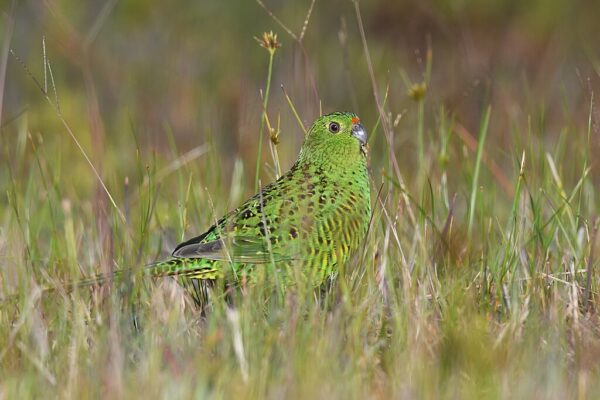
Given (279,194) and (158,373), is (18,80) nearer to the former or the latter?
(279,194)

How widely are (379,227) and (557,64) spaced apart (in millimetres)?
6478

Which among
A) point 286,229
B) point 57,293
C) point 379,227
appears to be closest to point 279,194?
point 286,229

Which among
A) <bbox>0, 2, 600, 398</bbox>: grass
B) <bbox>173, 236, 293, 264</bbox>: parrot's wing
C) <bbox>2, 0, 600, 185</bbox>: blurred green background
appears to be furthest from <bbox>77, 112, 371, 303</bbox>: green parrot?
<bbox>2, 0, 600, 185</bbox>: blurred green background

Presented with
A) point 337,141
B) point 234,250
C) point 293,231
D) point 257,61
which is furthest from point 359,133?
point 257,61

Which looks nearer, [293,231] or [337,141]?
[293,231]

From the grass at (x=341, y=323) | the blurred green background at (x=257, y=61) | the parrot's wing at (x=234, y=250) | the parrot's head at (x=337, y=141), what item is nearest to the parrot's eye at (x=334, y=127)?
the parrot's head at (x=337, y=141)

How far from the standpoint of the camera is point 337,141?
4629mm

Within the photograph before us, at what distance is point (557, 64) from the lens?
35.3ft

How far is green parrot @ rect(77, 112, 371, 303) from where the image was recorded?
165 inches

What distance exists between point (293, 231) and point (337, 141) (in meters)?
0.53

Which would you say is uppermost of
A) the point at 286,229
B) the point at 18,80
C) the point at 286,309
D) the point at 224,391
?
the point at 18,80

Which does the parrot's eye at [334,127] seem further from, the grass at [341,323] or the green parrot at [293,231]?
the grass at [341,323]

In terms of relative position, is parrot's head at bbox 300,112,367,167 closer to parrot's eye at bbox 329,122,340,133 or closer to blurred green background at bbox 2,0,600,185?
parrot's eye at bbox 329,122,340,133

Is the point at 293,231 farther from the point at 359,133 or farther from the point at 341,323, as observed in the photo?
the point at 341,323
